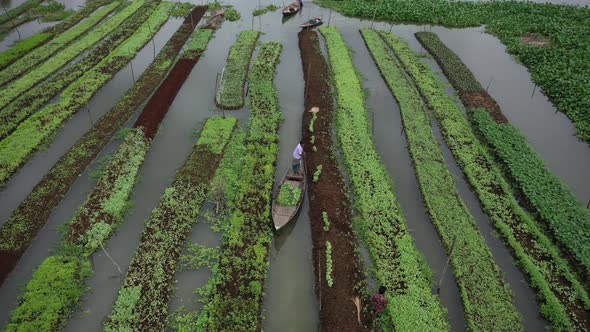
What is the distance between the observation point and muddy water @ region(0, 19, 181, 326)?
15273 mm

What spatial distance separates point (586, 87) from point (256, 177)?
2145 centimetres

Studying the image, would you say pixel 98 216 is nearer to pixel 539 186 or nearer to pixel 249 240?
pixel 249 240

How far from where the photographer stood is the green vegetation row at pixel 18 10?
37.0 m

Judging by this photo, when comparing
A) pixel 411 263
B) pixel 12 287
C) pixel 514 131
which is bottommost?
pixel 12 287

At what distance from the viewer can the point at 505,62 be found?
30781mm

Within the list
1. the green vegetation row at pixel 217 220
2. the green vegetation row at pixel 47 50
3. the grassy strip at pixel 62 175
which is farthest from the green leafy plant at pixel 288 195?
the green vegetation row at pixel 47 50

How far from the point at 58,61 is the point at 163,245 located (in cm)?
2052

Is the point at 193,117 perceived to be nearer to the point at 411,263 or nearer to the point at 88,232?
the point at 88,232

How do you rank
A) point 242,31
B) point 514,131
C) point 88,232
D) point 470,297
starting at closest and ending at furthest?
point 470,297 < point 88,232 < point 514,131 < point 242,31

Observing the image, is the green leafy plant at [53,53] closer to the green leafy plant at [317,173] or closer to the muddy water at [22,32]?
the muddy water at [22,32]

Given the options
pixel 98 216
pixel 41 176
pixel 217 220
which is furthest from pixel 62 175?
pixel 217 220

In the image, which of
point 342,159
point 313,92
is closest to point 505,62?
point 313,92

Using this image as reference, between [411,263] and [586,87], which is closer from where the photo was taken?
[411,263]

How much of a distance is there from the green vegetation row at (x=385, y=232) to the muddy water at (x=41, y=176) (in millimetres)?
12284
